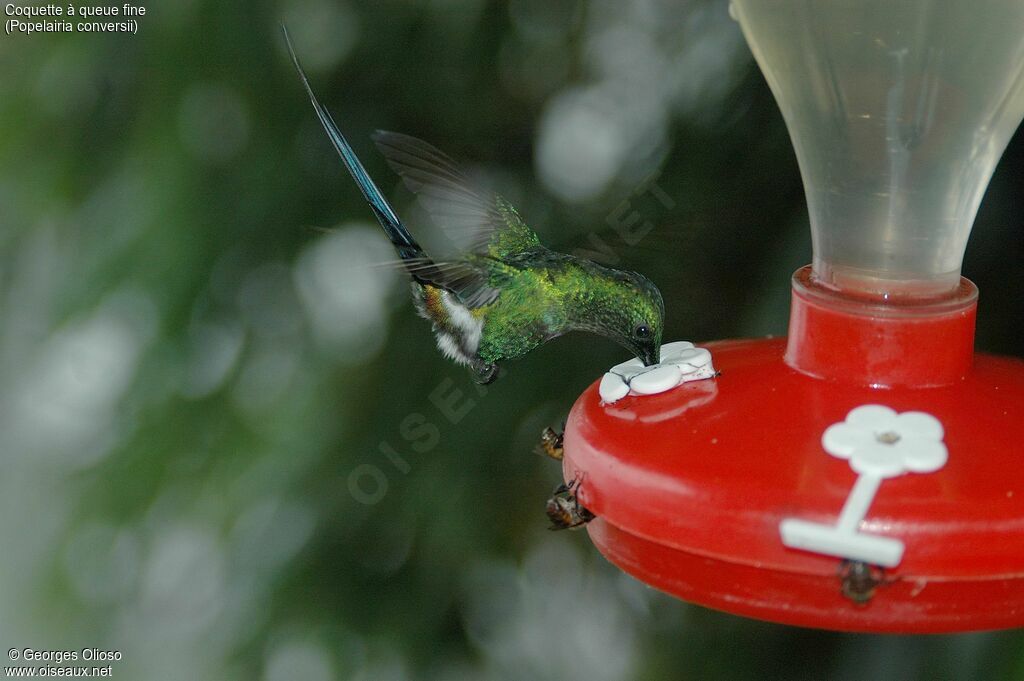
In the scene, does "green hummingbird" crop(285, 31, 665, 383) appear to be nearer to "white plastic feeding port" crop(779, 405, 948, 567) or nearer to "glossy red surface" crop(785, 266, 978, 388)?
"glossy red surface" crop(785, 266, 978, 388)

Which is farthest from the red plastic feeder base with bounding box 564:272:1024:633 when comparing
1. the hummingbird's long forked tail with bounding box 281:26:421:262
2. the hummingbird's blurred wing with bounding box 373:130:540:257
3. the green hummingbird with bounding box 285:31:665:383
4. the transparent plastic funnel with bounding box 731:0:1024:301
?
the hummingbird's blurred wing with bounding box 373:130:540:257

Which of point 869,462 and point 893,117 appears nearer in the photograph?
point 869,462

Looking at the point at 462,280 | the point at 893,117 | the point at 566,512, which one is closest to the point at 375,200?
the point at 462,280

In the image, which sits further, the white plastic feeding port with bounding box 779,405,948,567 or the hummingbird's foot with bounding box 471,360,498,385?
the hummingbird's foot with bounding box 471,360,498,385

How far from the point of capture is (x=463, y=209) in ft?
5.73

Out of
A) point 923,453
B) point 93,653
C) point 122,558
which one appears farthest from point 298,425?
point 923,453

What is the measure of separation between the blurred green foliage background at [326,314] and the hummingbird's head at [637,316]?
0.29 feet

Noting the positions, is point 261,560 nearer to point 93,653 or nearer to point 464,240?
point 93,653

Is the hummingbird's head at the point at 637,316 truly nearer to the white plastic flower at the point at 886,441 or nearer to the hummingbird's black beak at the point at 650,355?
the hummingbird's black beak at the point at 650,355

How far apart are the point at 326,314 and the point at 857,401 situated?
0.83 m

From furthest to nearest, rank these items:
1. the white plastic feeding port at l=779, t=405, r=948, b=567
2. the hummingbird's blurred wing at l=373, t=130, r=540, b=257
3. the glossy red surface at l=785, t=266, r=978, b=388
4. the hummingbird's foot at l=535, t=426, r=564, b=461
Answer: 1. the hummingbird's blurred wing at l=373, t=130, r=540, b=257
2. the hummingbird's foot at l=535, t=426, r=564, b=461
3. the glossy red surface at l=785, t=266, r=978, b=388
4. the white plastic feeding port at l=779, t=405, r=948, b=567

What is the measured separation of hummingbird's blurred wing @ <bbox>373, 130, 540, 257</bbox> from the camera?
1.65 meters

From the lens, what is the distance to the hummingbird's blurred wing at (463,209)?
65.1 inches

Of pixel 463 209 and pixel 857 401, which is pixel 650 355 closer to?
pixel 857 401
